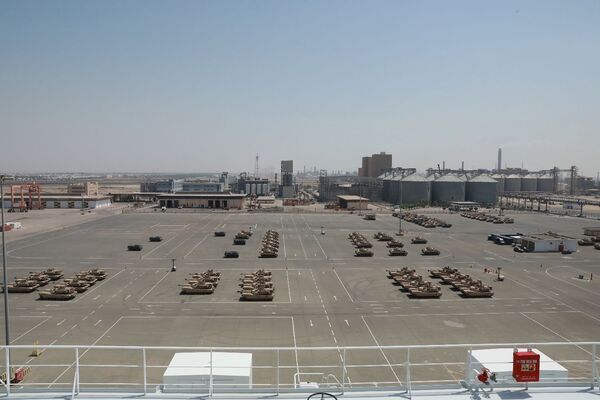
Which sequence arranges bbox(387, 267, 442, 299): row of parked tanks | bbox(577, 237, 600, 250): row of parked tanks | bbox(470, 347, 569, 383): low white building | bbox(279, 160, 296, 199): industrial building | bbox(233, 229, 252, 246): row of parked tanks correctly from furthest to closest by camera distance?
bbox(279, 160, 296, 199): industrial building, bbox(577, 237, 600, 250): row of parked tanks, bbox(233, 229, 252, 246): row of parked tanks, bbox(387, 267, 442, 299): row of parked tanks, bbox(470, 347, 569, 383): low white building

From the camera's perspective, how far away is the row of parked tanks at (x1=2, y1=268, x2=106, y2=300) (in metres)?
34.2

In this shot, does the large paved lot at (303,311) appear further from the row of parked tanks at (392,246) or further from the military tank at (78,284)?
the row of parked tanks at (392,246)

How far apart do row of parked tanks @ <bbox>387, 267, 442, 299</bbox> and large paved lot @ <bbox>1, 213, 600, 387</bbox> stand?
92 centimetres

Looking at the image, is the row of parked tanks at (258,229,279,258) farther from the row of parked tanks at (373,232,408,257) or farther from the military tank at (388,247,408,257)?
the row of parked tanks at (373,232,408,257)

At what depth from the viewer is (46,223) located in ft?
285

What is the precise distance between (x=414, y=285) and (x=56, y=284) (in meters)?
33.1

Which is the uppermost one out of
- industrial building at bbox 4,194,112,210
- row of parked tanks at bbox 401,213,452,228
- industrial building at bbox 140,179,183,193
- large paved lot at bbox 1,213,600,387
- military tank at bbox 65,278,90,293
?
industrial building at bbox 140,179,183,193

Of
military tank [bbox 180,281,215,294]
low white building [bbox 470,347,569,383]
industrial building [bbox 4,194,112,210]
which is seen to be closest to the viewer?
low white building [bbox 470,347,569,383]

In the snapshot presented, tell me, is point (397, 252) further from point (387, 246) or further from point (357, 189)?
point (357, 189)

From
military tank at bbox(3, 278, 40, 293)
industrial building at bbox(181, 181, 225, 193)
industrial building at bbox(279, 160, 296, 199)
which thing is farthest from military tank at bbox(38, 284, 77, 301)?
industrial building at bbox(279, 160, 296, 199)

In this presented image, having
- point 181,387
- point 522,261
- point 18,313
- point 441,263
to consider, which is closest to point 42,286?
point 18,313

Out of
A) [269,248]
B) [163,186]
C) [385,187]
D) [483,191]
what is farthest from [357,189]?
[269,248]

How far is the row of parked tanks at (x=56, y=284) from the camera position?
34.2m

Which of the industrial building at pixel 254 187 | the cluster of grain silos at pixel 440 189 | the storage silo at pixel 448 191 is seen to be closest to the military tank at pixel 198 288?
the cluster of grain silos at pixel 440 189
